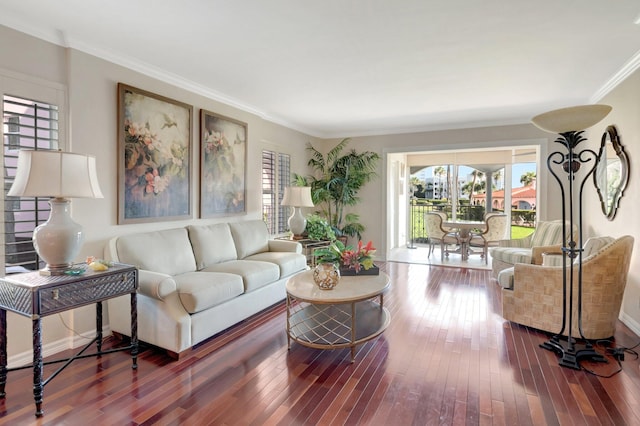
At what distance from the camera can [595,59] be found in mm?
3227

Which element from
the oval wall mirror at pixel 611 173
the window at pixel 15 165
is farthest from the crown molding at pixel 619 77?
the window at pixel 15 165

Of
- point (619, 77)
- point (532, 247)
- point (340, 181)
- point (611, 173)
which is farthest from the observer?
point (340, 181)

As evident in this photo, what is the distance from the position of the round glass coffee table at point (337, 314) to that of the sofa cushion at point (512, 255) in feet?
7.96

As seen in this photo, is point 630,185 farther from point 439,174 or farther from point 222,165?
point 439,174

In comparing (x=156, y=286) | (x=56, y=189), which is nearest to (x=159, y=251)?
(x=156, y=286)

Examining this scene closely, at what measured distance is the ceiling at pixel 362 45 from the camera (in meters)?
2.37

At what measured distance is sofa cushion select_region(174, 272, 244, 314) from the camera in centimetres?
275

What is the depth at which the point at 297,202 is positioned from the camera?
503 centimetres

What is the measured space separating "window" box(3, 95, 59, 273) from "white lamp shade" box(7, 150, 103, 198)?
0.50 meters

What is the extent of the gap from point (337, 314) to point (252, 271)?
3.17 ft

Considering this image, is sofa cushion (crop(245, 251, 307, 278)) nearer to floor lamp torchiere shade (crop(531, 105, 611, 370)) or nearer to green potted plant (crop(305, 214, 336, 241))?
green potted plant (crop(305, 214, 336, 241))

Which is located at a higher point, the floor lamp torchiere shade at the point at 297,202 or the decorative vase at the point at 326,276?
the floor lamp torchiere shade at the point at 297,202

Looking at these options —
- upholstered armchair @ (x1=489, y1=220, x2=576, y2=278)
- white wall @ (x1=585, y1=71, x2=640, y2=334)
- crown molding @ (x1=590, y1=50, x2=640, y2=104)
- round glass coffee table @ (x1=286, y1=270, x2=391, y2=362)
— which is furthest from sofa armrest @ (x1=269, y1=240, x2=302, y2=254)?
crown molding @ (x1=590, y1=50, x2=640, y2=104)

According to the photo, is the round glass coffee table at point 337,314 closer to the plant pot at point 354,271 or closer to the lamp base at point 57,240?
the plant pot at point 354,271
